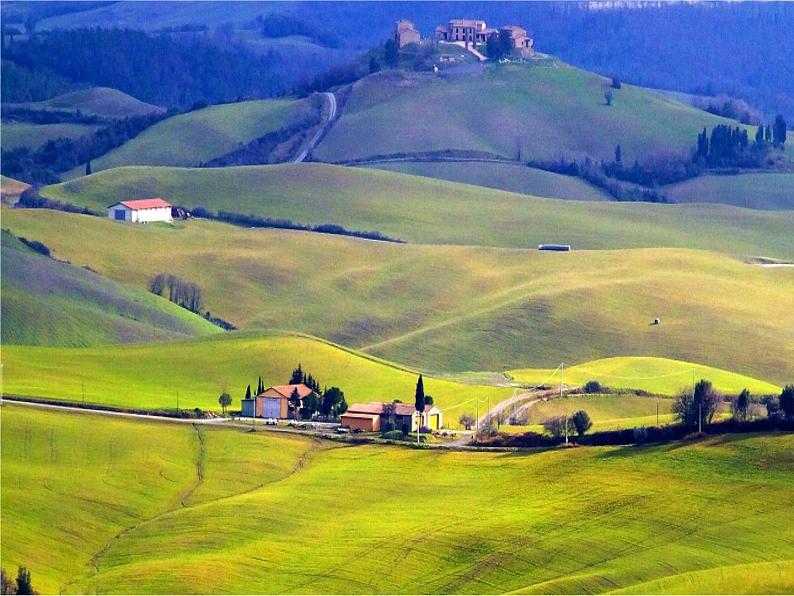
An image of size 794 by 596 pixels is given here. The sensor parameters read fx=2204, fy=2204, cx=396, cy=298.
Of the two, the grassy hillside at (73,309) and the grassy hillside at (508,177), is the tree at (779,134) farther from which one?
the grassy hillside at (73,309)

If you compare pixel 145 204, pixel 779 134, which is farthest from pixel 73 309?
pixel 779 134

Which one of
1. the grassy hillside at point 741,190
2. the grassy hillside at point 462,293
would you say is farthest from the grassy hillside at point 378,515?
the grassy hillside at point 741,190

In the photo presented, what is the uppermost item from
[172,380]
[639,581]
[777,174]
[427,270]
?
[777,174]

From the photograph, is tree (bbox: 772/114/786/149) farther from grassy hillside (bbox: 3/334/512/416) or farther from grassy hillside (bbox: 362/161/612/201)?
grassy hillside (bbox: 3/334/512/416)

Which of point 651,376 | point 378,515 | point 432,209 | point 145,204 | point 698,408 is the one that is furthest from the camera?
point 432,209

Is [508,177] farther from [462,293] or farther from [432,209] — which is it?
[462,293]

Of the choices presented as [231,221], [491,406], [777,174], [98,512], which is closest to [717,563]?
[98,512]

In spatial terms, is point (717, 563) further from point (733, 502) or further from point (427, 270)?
point (427, 270)

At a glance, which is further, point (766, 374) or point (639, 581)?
point (766, 374)
